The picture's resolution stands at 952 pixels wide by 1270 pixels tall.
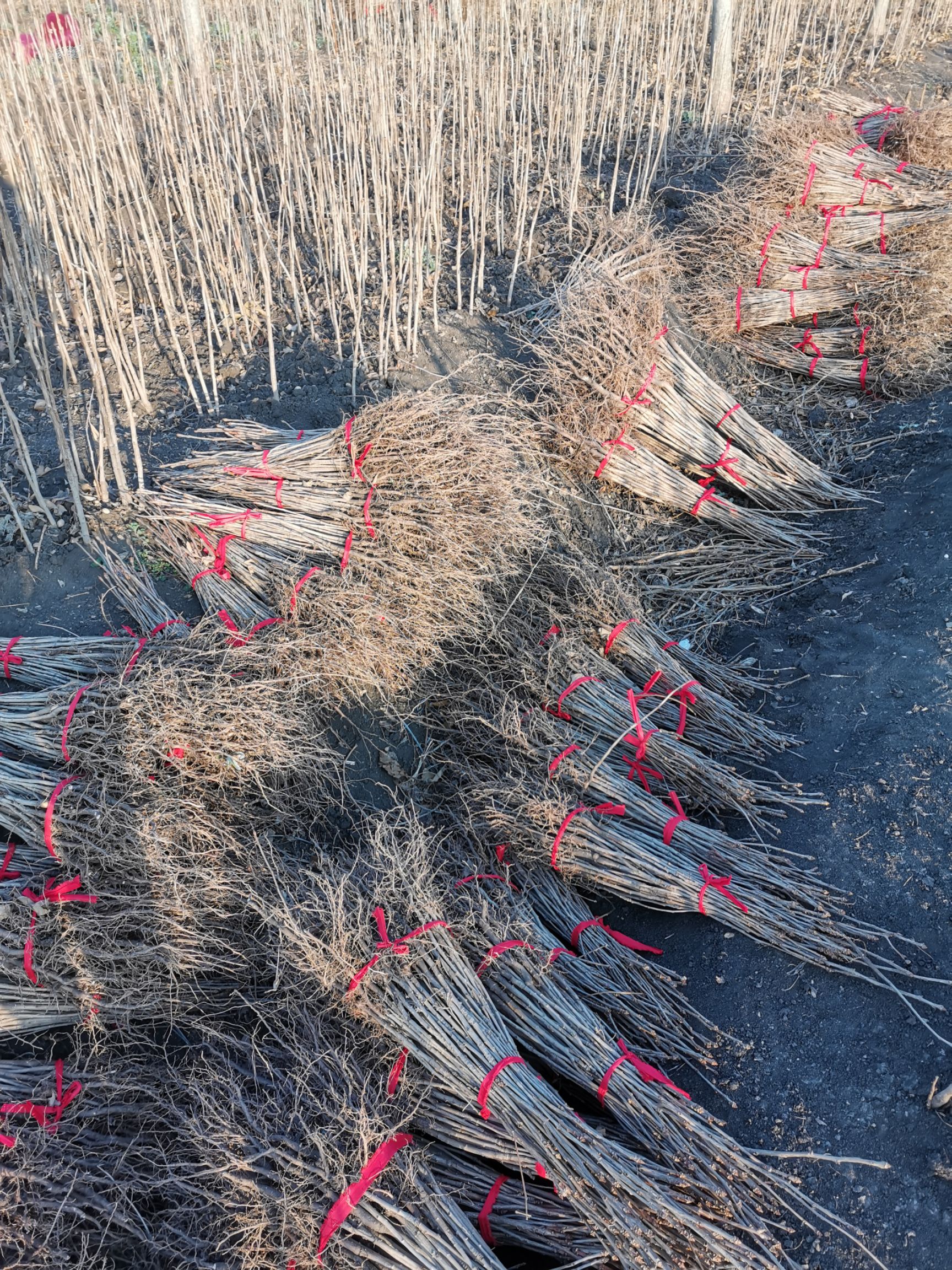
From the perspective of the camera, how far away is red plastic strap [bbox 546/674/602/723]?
10.4ft

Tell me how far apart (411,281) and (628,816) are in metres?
2.97

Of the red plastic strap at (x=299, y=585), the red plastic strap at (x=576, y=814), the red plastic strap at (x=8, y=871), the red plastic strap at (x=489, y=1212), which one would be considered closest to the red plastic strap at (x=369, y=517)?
the red plastic strap at (x=299, y=585)

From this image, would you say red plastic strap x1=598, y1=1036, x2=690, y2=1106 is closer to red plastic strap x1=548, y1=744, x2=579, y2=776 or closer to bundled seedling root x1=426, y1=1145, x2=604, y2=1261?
bundled seedling root x1=426, y1=1145, x2=604, y2=1261

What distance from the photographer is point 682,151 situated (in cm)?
656

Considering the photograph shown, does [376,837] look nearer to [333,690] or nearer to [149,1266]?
[333,690]

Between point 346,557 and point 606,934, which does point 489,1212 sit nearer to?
point 606,934

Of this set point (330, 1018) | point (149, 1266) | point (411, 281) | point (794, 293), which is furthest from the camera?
point (794, 293)

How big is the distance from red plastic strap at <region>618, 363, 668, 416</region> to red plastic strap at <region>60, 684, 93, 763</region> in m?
2.58

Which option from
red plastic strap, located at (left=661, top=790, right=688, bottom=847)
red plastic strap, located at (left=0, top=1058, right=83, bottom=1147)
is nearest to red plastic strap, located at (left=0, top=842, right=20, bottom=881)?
red plastic strap, located at (left=0, top=1058, right=83, bottom=1147)

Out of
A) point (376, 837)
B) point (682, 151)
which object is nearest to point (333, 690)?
point (376, 837)

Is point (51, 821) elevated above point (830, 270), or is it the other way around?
point (830, 270)

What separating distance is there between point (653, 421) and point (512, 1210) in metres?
3.23

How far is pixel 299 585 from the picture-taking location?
314 cm

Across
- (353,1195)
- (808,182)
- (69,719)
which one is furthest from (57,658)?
(808,182)
